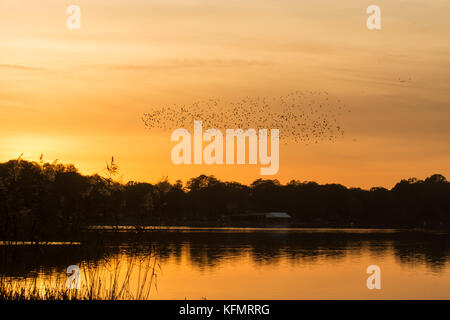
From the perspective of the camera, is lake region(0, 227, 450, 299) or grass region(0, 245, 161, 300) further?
lake region(0, 227, 450, 299)

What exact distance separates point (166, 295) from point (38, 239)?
72.8 ft

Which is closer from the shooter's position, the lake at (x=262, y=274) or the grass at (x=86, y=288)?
the grass at (x=86, y=288)

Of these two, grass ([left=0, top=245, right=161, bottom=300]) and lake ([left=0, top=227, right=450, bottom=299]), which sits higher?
grass ([left=0, top=245, right=161, bottom=300])

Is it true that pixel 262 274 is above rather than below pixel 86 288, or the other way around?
below

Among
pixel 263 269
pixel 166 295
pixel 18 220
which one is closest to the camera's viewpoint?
pixel 18 220

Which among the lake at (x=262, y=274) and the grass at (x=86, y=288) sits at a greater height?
the grass at (x=86, y=288)

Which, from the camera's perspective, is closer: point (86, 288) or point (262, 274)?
point (86, 288)

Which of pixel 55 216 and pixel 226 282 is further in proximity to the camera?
pixel 226 282
